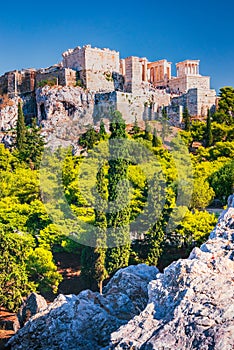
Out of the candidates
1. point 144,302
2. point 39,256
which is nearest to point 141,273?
point 144,302

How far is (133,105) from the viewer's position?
139ft

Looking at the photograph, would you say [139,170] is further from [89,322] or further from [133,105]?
[133,105]

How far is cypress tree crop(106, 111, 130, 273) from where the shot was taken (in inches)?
679

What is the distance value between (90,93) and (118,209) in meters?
26.0

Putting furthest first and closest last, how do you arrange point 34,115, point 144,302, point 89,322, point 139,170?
point 34,115, point 139,170, point 144,302, point 89,322

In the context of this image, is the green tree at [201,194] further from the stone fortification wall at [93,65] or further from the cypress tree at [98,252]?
the stone fortification wall at [93,65]

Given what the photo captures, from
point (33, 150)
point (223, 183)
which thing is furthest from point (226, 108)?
point (223, 183)

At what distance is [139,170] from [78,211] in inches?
160

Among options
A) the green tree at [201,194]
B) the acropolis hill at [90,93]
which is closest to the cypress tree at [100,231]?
the green tree at [201,194]

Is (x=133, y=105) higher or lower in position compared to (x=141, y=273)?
higher

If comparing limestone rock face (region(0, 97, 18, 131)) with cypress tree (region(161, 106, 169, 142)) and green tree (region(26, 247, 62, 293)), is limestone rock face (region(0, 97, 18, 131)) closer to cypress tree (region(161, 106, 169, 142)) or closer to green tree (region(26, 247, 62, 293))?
cypress tree (region(161, 106, 169, 142))

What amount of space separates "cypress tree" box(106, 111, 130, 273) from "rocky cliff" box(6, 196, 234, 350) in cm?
789

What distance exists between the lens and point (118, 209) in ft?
58.9

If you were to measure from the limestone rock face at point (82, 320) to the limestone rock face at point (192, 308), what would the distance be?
1.94 metres
